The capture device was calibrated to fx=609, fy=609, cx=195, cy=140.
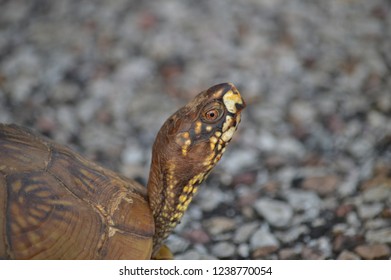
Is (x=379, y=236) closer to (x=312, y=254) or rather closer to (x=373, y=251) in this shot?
(x=373, y=251)

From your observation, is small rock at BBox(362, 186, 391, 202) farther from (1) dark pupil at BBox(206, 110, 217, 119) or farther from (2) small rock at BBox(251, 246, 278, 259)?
(1) dark pupil at BBox(206, 110, 217, 119)

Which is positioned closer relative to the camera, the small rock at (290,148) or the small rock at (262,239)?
the small rock at (262,239)

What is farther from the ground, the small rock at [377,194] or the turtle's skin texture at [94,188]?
the small rock at [377,194]

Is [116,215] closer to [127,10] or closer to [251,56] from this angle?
[251,56]

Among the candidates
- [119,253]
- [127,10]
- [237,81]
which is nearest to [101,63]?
[127,10]

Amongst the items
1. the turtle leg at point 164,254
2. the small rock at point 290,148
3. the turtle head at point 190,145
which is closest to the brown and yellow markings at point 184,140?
the turtle head at point 190,145

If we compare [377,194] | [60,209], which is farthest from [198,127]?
[377,194]

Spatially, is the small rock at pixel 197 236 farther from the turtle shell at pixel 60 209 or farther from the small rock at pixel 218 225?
the turtle shell at pixel 60 209
